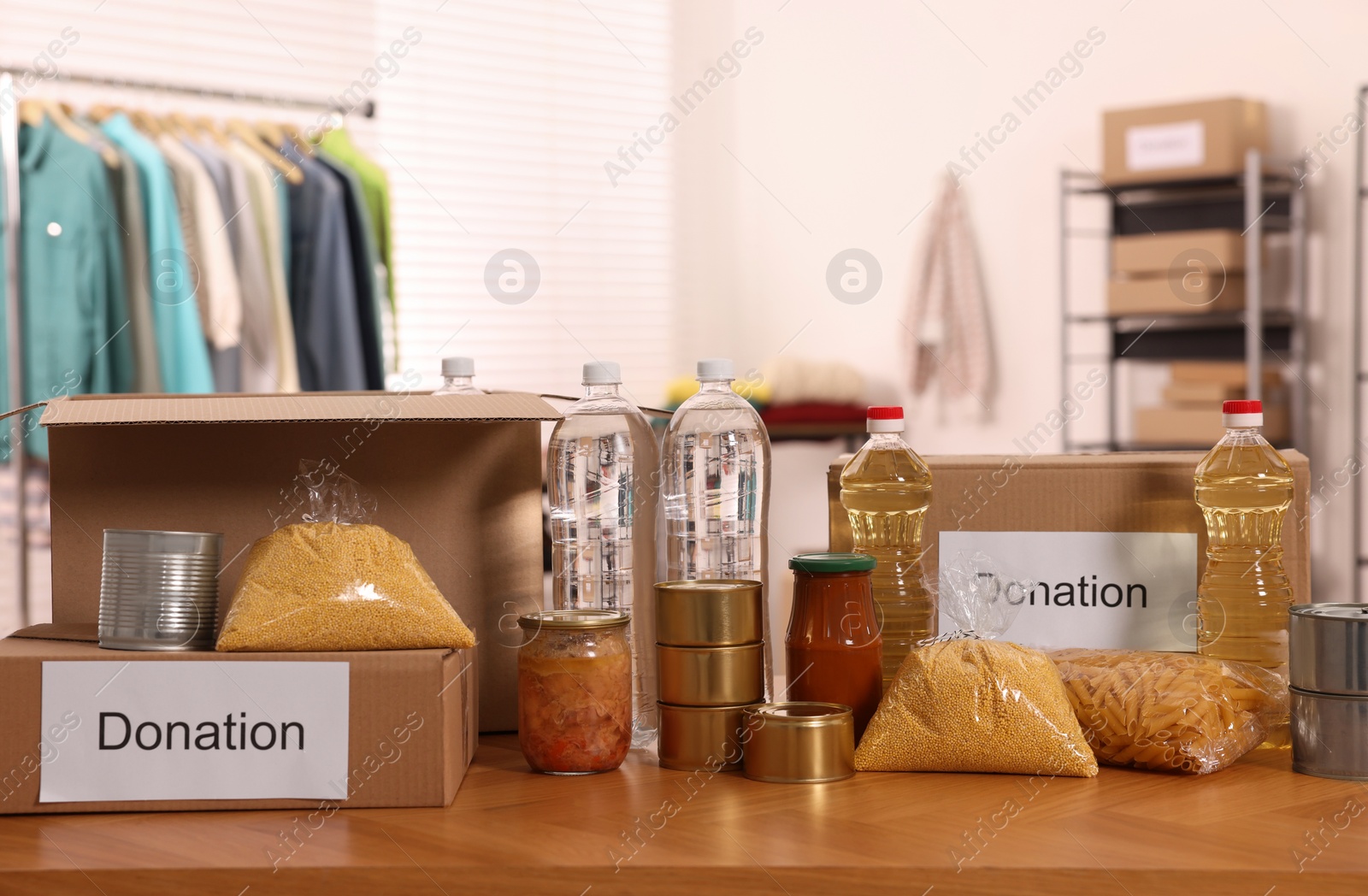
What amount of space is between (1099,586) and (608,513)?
0.41 meters

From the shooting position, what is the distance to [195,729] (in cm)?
86

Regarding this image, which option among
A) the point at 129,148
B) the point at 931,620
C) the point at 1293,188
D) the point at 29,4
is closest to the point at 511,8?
the point at 29,4

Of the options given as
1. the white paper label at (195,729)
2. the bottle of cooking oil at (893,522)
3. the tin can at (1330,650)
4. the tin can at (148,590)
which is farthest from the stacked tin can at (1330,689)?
the tin can at (148,590)

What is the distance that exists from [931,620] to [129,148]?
235 cm

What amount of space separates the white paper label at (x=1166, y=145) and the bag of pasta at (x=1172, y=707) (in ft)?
8.84

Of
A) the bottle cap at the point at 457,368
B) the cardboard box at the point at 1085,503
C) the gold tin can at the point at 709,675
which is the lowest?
the gold tin can at the point at 709,675

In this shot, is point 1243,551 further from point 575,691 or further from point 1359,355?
point 1359,355

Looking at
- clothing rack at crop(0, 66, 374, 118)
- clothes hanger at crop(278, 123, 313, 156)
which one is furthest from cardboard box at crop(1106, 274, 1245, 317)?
clothes hanger at crop(278, 123, 313, 156)

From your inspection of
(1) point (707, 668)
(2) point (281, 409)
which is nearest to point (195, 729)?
(2) point (281, 409)

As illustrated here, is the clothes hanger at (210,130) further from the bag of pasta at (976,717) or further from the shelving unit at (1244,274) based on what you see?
the bag of pasta at (976,717)

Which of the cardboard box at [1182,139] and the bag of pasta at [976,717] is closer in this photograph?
the bag of pasta at [976,717]

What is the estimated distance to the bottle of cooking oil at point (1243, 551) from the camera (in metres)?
0.99

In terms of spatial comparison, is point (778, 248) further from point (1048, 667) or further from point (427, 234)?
point (1048, 667)

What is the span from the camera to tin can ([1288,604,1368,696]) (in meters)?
0.86
